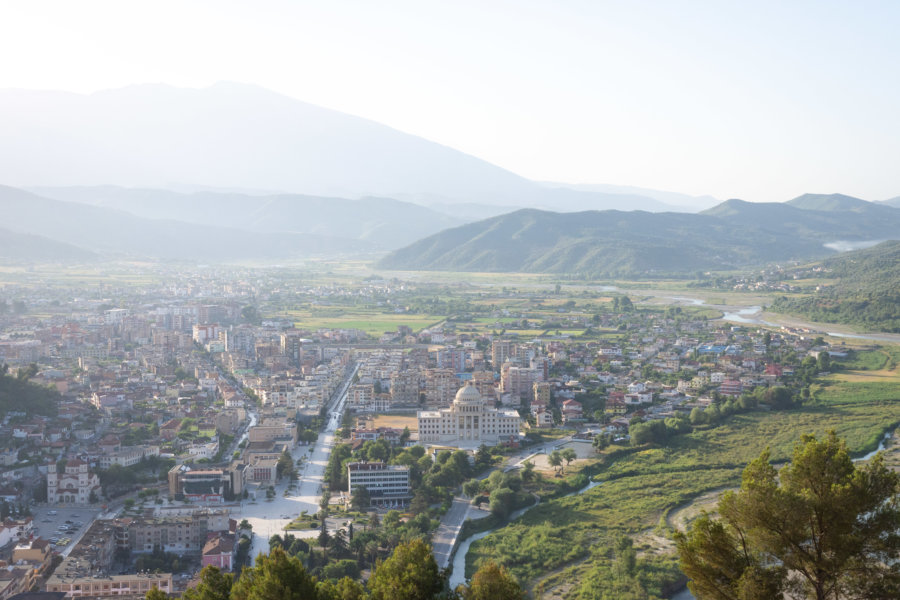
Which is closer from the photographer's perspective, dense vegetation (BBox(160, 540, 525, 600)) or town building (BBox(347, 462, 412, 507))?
dense vegetation (BBox(160, 540, 525, 600))

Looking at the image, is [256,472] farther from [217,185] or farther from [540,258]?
[217,185]

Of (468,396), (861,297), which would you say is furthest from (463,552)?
(861,297)

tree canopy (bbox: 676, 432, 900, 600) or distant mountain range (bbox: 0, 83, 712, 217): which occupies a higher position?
distant mountain range (bbox: 0, 83, 712, 217)

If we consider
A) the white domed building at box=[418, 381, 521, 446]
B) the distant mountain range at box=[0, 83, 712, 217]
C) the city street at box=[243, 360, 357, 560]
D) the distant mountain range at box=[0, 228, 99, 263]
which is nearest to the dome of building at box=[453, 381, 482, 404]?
the white domed building at box=[418, 381, 521, 446]

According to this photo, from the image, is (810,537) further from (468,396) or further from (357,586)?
(468,396)

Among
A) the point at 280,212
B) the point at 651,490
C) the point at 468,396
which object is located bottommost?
the point at 651,490

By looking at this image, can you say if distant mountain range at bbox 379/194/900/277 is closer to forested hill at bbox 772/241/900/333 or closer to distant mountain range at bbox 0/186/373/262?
forested hill at bbox 772/241/900/333

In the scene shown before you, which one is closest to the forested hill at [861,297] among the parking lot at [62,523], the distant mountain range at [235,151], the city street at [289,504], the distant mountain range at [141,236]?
the city street at [289,504]
